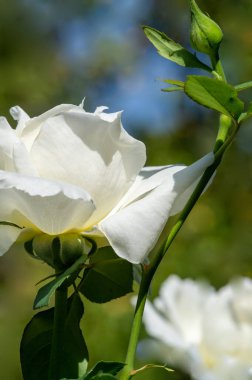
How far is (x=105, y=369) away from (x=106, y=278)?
0.07m

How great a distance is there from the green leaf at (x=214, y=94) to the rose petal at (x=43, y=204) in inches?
2.8

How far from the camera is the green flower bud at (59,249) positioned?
41 centimetres

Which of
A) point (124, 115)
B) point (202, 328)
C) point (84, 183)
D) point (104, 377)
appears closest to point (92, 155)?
point (84, 183)

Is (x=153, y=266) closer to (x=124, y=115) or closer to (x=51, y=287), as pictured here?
(x=51, y=287)

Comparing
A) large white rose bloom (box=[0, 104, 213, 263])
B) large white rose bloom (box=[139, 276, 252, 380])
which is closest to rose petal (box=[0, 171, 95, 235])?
large white rose bloom (box=[0, 104, 213, 263])

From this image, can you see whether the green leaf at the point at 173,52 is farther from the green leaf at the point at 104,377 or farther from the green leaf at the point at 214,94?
the green leaf at the point at 104,377

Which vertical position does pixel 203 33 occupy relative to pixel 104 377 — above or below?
above

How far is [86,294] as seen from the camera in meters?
0.45

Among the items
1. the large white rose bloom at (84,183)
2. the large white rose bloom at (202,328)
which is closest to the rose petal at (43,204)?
the large white rose bloom at (84,183)

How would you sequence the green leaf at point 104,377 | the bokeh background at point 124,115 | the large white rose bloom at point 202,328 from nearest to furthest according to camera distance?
1. the green leaf at point 104,377
2. the large white rose bloom at point 202,328
3. the bokeh background at point 124,115

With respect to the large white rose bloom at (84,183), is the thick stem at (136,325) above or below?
below

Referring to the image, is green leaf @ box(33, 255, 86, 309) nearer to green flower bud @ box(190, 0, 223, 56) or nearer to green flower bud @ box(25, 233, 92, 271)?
green flower bud @ box(25, 233, 92, 271)

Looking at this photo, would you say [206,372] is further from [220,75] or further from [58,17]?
[58,17]

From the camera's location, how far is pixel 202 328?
2.83ft
